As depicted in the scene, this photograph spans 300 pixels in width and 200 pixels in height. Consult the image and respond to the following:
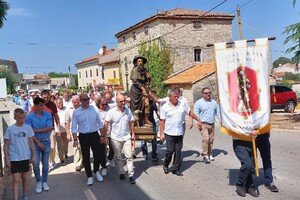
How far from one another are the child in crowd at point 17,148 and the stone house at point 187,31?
29.1 meters

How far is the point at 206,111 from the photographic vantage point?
846 cm

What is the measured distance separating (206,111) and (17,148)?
4400mm

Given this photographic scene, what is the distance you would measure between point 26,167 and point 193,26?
102 ft

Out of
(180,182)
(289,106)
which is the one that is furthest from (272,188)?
(289,106)

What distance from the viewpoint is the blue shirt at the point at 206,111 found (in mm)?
8430

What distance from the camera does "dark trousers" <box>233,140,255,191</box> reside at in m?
5.75

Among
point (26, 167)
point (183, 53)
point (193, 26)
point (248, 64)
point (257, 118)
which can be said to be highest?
point (193, 26)

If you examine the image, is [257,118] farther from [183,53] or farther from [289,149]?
[183,53]

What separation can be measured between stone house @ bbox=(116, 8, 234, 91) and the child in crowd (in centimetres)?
2910

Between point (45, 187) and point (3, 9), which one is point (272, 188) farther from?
point (3, 9)

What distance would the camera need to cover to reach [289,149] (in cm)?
977

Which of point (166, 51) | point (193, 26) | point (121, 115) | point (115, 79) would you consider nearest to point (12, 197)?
point (121, 115)

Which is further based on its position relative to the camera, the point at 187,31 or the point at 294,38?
the point at 187,31

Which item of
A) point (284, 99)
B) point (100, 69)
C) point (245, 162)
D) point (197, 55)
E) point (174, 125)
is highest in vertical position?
point (100, 69)
